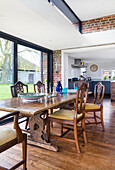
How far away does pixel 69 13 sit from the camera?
320 centimetres

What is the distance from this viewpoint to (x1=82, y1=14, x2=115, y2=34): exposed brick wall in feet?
10.8

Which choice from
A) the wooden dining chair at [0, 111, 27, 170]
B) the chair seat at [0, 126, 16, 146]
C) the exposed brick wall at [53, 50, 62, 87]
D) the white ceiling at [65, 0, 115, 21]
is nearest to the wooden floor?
the wooden dining chair at [0, 111, 27, 170]

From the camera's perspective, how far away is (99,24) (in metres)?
3.44

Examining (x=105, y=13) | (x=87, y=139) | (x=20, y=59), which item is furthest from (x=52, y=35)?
(x=87, y=139)

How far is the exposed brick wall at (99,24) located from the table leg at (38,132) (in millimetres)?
2684

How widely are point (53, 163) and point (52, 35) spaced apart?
2969 mm

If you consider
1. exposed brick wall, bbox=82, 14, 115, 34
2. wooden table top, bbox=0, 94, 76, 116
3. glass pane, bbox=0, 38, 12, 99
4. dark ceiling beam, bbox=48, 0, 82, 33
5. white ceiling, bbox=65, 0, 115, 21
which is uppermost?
white ceiling, bbox=65, 0, 115, 21

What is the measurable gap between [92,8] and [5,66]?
2.50 m

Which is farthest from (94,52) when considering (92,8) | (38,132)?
(38,132)

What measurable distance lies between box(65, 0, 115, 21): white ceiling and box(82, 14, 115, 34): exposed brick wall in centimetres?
10

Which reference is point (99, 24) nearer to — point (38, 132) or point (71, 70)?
point (38, 132)

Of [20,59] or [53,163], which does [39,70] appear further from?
[53,163]

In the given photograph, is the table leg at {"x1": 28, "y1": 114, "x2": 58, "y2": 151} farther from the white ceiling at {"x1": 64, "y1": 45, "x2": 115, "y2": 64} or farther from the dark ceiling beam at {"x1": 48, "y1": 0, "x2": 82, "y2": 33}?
the white ceiling at {"x1": 64, "y1": 45, "x2": 115, "y2": 64}

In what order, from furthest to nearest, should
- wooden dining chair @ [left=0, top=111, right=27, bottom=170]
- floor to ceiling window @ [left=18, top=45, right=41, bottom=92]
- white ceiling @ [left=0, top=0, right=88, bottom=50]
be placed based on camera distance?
floor to ceiling window @ [left=18, top=45, right=41, bottom=92] < white ceiling @ [left=0, top=0, right=88, bottom=50] < wooden dining chair @ [left=0, top=111, right=27, bottom=170]
